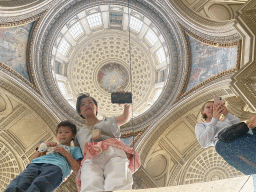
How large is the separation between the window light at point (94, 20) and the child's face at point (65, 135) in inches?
303

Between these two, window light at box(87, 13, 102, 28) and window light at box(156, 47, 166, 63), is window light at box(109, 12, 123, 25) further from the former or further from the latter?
window light at box(156, 47, 166, 63)

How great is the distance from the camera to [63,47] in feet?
32.6

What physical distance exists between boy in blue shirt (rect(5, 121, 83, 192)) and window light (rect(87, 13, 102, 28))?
7.68 meters

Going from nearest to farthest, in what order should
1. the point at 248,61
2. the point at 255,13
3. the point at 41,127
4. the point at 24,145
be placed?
the point at 255,13
the point at 248,61
the point at 24,145
the point at 41,127

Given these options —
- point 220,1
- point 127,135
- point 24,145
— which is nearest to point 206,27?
point 220,1

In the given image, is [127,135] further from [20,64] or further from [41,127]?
[20,64]

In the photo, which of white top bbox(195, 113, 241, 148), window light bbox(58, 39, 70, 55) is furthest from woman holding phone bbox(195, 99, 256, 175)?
window light bbox(58, 39, 70, 55)

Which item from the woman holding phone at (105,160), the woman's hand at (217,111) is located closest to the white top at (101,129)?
the woman holding phone at (105,160)

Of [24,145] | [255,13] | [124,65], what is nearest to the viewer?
[255,13]

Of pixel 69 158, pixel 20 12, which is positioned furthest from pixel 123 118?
pixel 20 12

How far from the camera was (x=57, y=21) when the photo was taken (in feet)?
26.7

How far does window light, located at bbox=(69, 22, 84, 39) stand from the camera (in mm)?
9924

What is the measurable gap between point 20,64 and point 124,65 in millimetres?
5715

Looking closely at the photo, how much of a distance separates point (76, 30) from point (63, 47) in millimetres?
1114
